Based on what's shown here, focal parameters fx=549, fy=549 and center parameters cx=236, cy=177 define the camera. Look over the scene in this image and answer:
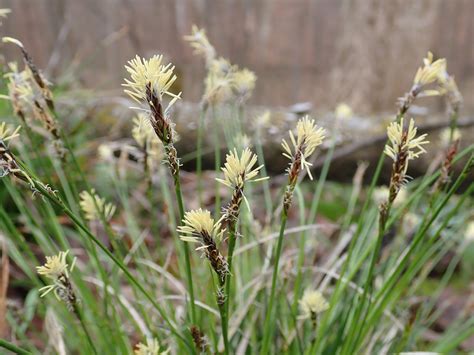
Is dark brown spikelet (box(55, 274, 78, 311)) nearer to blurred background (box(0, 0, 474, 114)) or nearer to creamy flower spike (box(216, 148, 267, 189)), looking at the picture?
creamy flower spike (box(216, 148, 267, 189))

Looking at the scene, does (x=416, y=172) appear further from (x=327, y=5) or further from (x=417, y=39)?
(x=327, y=5)

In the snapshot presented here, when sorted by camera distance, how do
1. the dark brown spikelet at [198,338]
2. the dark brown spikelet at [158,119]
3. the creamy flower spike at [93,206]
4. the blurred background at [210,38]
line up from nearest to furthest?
the dark brown spikelet at [158,119], the dark brown spikelet at [198,338], the creamy flower spike at [93,206], the blurred background at [210,38]

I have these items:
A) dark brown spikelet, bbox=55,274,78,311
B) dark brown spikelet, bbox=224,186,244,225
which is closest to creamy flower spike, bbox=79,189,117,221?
dark brown spikelet, bbox=55,274,78,311

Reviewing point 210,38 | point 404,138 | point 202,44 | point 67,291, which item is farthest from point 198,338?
point 210,38

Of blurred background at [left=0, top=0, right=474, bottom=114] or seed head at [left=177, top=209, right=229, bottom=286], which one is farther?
blurred background at [left=0, top=0, right=474, bottom=114]

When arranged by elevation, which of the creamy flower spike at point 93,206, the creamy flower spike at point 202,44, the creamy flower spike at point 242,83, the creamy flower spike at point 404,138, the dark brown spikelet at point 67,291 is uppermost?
the creamy flower spike at point 202,44

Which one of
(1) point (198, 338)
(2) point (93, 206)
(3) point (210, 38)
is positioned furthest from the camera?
(3) point (210, 38)

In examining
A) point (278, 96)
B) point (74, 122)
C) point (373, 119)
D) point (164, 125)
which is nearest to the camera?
point (164, 125)

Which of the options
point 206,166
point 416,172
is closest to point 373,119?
point 416,172

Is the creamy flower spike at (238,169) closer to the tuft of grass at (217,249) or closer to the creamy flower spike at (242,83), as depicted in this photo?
the tuft of grass at (217,249)

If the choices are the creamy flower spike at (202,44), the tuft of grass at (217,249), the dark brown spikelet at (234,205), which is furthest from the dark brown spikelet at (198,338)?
the creamy flower spike at (202,44)

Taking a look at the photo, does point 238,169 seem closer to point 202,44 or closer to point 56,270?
point 56,270
